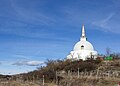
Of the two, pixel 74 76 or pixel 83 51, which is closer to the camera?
pixel 74 76

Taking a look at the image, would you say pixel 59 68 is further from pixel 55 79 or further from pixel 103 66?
pixel 55 79

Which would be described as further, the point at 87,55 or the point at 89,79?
the point at 87,55

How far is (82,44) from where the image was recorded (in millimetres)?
71375

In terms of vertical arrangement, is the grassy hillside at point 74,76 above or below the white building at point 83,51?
below

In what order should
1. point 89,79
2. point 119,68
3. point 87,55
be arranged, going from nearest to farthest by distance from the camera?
point 89,79
point 119,68
point 87,55

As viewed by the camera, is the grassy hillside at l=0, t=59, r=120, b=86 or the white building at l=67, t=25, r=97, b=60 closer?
the grassy hillside at l=0, t=59, r=120, b=86

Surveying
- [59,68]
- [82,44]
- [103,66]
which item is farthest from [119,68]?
[82,44]

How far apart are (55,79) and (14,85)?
7.37 m

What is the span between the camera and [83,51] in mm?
69375

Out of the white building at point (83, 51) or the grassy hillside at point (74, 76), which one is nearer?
the grassy hillside at point (74, 76)

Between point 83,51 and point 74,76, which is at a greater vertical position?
point 83,51

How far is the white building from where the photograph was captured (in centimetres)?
6788

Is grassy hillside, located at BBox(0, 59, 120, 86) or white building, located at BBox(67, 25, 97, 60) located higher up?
white building, located at BBox(67, 25, 97, 60)

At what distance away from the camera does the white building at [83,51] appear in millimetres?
67875
